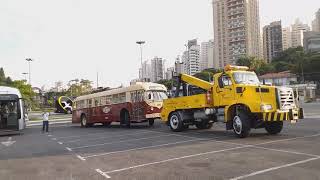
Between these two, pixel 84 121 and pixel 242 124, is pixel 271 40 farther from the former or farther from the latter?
pixel 242 124

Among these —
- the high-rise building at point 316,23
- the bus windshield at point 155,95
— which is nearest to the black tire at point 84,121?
the bus windshield at point 155,95

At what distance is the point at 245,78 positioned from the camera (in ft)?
55.0

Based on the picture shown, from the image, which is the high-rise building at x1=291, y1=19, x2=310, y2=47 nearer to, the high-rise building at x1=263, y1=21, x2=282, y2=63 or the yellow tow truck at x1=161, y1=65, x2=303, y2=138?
the high-rise building at x1=263, y1=21, x2=282, y2=63

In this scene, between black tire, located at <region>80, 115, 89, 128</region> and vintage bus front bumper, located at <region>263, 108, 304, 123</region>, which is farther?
black tire, located at <region>80, 115, 89, 128</region>

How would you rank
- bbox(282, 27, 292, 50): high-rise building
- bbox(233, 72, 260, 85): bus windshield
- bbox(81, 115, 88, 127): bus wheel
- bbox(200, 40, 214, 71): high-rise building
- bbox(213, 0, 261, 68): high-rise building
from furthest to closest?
bbox(282, 27, 292, 50): high-rise building, bbox(200, 40, 214, 71): high-rise building, bbox(213, 0, 261, 68): high-rise building, bbox(81, 115, 88, 127): bus wheel, bbox(233, 72, 260, 85): bus windshield

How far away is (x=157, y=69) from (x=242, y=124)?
95247mm

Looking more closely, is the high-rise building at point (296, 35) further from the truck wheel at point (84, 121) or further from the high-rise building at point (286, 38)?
the truck wheel at point (84, 121)

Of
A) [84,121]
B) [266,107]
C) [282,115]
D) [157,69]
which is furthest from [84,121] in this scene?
[157,69]

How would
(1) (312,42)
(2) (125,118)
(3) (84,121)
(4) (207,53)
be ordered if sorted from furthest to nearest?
(1) (312,42), (4) (207,53), (3) (84,121), (2) (125,118)

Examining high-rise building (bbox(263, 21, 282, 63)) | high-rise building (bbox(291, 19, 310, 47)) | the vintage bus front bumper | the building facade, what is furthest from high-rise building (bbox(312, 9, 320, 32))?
the vintage bus front bumper

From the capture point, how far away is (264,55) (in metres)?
142

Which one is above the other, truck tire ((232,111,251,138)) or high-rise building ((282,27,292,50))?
high-rise building ((282,27,292,50))

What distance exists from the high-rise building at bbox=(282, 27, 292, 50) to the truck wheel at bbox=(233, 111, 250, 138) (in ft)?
450

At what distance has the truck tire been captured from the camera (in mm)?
15443
